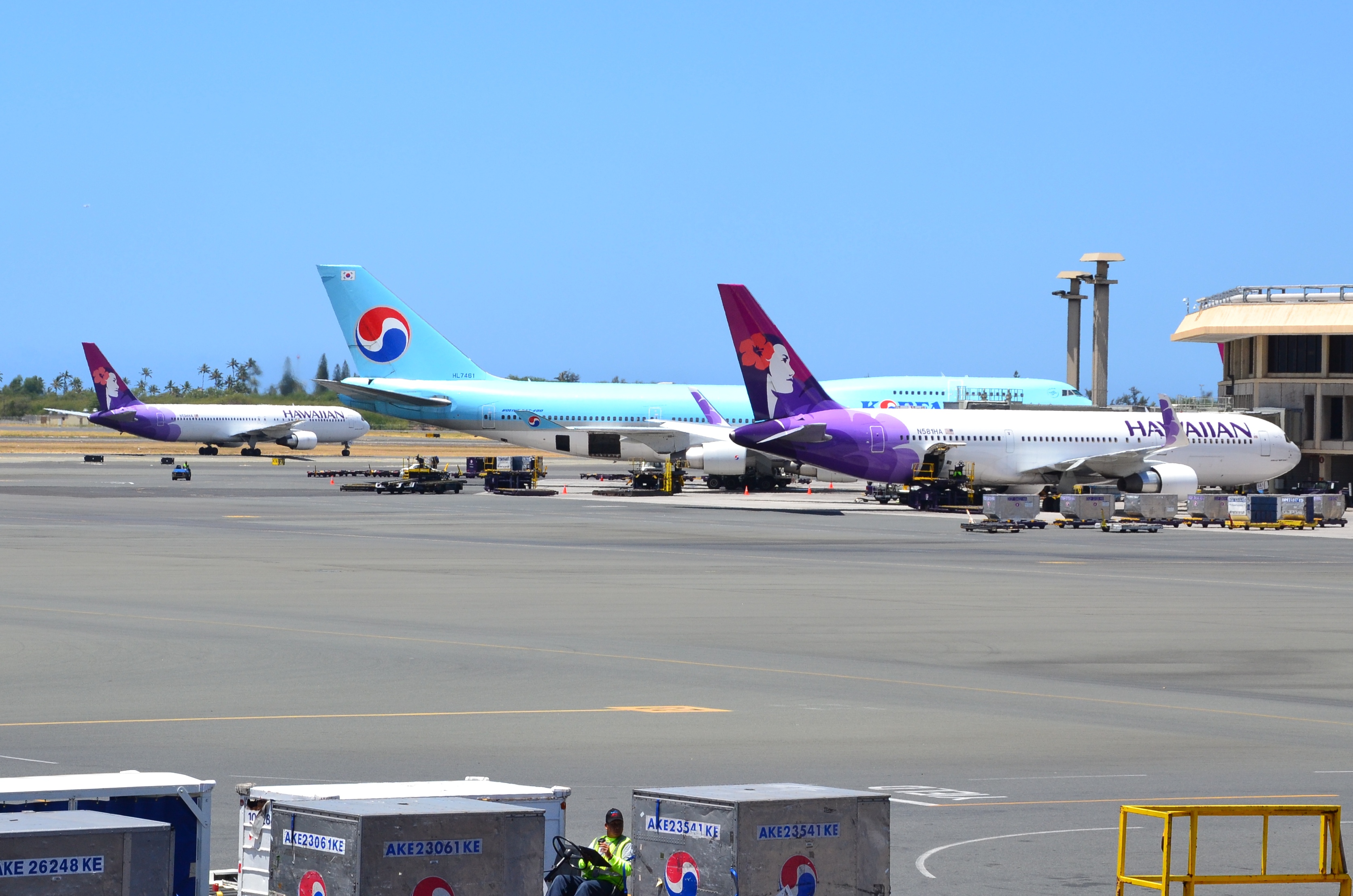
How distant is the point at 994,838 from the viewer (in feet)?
38.1

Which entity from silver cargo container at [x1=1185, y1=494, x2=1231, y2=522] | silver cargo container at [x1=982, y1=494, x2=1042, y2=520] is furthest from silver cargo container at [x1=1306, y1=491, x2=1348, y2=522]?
silver cargo container at [x1=982, y1=494, x2=1042, y2=520]

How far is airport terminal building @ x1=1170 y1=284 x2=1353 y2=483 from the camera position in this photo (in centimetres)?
7025

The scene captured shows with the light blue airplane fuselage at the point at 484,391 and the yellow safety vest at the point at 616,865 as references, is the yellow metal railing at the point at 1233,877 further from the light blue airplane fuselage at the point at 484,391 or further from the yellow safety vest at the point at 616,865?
the light blue airplane fuselage at the point at 484,391

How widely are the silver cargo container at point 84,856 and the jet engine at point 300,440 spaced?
11095cm

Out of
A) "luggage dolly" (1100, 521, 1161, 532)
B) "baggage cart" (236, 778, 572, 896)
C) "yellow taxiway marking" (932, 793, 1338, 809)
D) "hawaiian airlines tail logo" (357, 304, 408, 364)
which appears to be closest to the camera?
"baggage cart" (236, 778, 572, 896)

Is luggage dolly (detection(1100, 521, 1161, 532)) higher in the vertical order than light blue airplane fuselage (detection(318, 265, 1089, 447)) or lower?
lower

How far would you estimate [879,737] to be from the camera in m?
15.7

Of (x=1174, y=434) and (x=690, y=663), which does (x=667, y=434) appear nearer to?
(x=1174, y=434)

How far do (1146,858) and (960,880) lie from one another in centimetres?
172

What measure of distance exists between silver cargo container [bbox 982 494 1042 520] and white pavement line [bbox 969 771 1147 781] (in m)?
37.7

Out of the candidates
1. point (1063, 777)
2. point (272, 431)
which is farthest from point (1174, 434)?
point (272, 431)

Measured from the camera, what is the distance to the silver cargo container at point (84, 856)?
23.0 feet

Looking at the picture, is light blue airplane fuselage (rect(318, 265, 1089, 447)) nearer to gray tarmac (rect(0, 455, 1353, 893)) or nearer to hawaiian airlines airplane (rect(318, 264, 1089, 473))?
hawaiian airlines airplane (rect(318, 264, 1089, 473))

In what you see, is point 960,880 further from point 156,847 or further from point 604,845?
point 156,847
